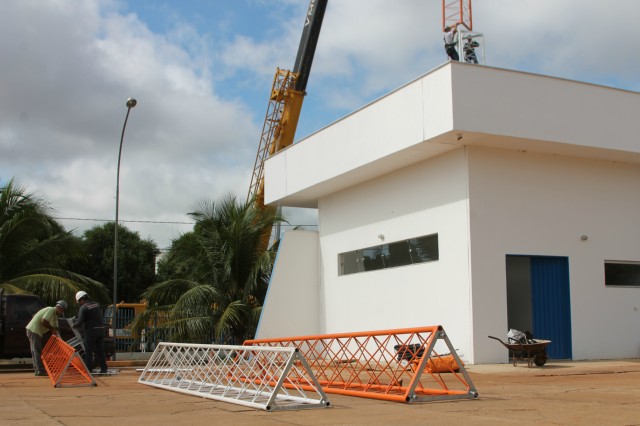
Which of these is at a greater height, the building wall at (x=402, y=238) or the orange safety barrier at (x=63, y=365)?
the building wall at (x=402, y=238)

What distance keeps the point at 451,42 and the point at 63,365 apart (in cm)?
1194

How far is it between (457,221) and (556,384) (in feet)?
18.4

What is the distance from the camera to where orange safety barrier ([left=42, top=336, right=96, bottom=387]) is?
39.8 ft

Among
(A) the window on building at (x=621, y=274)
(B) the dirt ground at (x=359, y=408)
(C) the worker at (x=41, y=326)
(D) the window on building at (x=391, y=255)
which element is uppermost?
(D) the window on building at (x=391, y=255)

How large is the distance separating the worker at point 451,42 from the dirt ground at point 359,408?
360 inches

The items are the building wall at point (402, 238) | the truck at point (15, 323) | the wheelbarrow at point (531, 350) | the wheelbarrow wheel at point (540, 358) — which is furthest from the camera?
the truck at point (15, 323)

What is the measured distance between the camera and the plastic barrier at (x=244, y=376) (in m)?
8.65

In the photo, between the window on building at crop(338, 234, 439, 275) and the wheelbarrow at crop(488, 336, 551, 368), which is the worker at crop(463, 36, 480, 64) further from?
the wheelbarrow at crop(488, 336, 551, 368)

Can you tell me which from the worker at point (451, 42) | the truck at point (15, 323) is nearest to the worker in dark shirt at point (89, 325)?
the truck at point (15, 323)

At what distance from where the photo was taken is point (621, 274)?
17.4m

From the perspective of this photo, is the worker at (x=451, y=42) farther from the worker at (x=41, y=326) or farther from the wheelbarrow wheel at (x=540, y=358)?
the worker at (x=41, y=326)

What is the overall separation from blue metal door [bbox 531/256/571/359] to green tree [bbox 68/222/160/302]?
32258 millimetres

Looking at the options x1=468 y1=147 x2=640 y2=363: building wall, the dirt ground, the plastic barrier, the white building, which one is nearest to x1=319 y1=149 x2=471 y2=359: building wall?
the white building

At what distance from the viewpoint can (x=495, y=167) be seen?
16.4 metres
